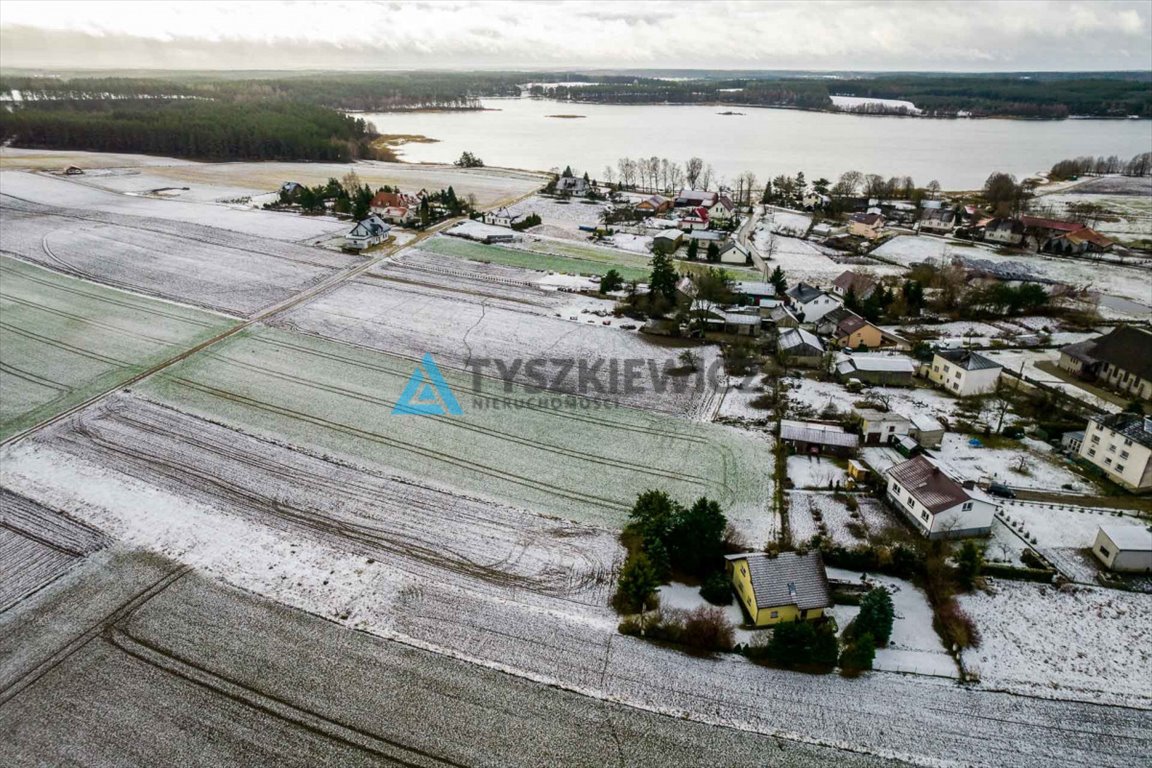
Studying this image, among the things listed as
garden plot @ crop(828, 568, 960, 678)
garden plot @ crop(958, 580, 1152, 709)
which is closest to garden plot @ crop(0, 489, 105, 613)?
garden plot @ crop(828, 568, 960, 678)

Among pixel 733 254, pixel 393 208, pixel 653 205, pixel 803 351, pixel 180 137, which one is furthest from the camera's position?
pixel 180 137

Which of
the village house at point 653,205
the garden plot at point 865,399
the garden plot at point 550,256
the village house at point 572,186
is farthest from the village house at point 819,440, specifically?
the village house at point 572,186

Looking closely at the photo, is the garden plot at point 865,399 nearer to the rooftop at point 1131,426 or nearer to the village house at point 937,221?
the rooftop at point 1131,426

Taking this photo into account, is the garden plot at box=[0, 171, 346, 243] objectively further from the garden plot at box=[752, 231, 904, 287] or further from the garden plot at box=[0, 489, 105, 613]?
the garden plot at box=[752, 231, 904, 287]

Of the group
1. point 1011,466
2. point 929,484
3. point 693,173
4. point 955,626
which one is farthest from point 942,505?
point 693,173

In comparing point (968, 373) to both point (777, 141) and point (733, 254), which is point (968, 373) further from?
point (777, 141)

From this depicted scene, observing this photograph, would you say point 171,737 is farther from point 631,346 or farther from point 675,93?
point 675,93
